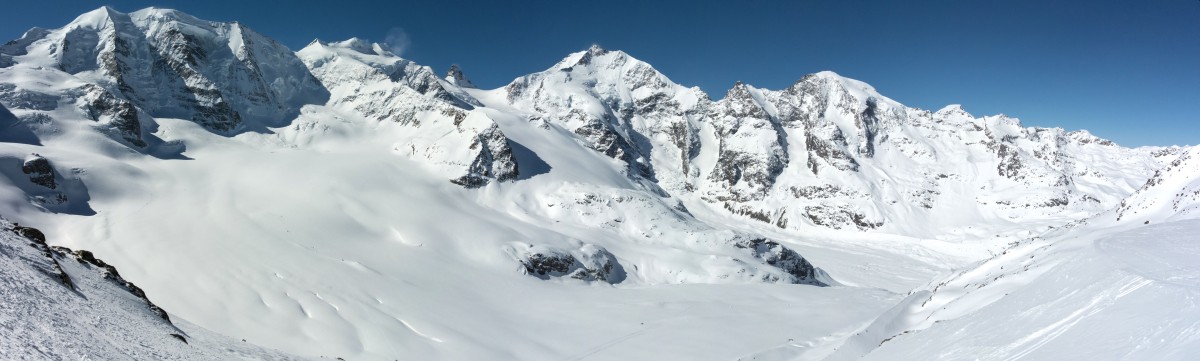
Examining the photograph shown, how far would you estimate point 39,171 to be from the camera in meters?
57.2

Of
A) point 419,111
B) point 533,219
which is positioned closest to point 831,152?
point 533,219

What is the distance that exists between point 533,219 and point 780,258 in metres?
33.8

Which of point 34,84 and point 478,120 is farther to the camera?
point 478,120

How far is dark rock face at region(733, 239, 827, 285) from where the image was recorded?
73062 millimetres

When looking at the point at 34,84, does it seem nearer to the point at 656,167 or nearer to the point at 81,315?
the point at 81,315

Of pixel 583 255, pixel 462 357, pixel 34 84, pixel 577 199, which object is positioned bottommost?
pixel 462 357

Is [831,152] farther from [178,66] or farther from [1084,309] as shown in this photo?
[1084,309]

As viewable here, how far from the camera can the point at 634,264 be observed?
6825 cm

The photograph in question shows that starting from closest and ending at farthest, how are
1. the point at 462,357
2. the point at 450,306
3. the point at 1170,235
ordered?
the point at 1170,235 < the point at 462,357 < the point at 450,306

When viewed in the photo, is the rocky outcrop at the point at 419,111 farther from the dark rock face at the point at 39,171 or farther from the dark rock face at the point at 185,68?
the dark rock face at the point at 39,171

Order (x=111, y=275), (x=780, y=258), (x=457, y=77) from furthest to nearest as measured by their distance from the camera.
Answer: (x=457, y=77), (x=780, y=258), (x=111, y=275)

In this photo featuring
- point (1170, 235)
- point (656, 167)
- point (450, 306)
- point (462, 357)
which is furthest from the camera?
point (656, 167)

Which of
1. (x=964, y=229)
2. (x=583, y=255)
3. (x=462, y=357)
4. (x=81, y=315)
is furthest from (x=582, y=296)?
(x=964, y=229)

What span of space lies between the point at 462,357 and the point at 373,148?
235 ft
